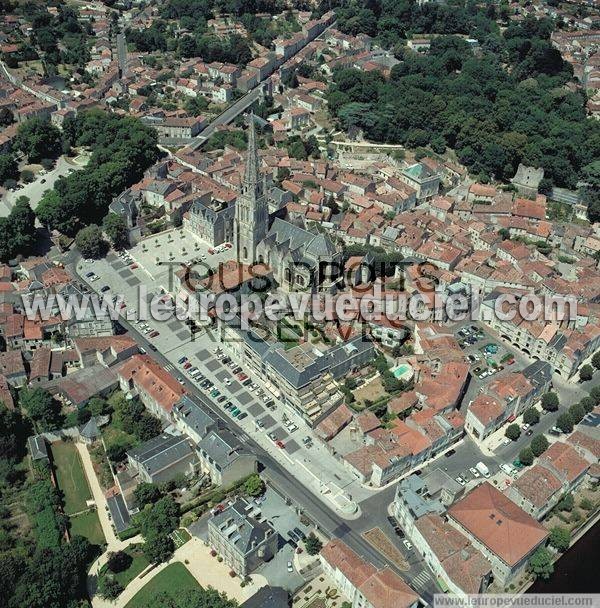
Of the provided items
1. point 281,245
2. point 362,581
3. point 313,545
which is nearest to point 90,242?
point 281,245

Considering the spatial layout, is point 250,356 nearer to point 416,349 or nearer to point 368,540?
point 416,349

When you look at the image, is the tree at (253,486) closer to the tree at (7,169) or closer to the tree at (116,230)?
the tree at (116,230)

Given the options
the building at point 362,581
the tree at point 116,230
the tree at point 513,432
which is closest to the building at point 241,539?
the building at point 362,581

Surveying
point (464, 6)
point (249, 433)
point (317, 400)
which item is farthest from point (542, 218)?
point (464, 6)

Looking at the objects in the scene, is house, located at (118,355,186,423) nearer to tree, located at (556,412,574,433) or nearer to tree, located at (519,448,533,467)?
tree, located at (519,448,533,467)

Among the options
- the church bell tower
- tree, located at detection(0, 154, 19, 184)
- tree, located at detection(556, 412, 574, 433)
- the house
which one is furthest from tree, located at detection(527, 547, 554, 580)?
tree, located at detection(0, 154, 19, 184)
